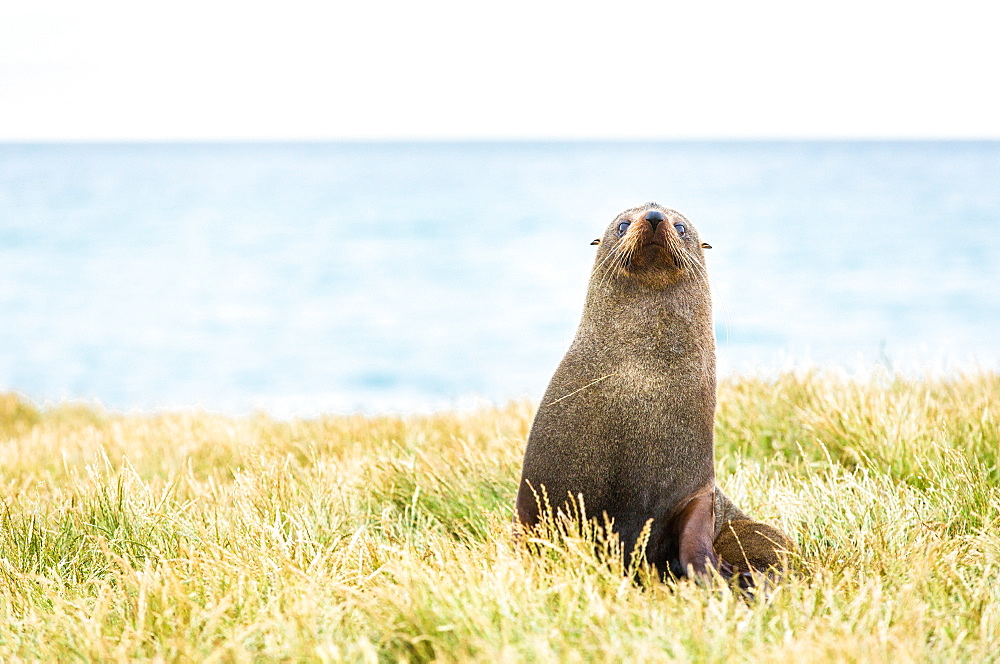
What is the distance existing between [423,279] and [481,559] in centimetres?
5118

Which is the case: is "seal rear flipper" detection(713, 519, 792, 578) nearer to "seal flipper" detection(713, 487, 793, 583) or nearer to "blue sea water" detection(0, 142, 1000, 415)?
"seal flipper" detection(713, 487, 793, 583)

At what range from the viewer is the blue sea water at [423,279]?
30.9 meters

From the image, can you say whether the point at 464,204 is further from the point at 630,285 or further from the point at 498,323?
the point at 630,285

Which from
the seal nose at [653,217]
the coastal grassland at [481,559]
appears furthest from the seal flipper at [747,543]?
the seal nose at [653,217]

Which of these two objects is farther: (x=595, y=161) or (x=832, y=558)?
(x=595, y=161)

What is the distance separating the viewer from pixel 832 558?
138 inches

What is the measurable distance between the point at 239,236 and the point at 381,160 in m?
85.4

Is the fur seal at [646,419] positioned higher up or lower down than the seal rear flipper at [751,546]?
higher up

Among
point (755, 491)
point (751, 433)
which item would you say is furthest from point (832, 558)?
point (751, 433)

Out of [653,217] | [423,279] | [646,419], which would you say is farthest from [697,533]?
[423,279]

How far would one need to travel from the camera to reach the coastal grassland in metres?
2.72

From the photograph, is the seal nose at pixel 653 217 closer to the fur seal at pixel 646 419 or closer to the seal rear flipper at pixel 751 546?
the fur seal at pixel 646 419

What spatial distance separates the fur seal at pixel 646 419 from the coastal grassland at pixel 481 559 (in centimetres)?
19

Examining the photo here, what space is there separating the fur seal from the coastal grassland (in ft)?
0.61
